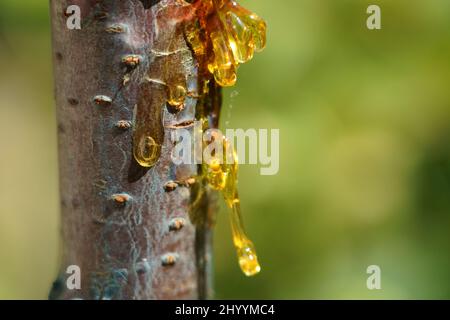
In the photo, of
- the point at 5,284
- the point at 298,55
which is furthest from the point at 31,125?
the point at 298,55

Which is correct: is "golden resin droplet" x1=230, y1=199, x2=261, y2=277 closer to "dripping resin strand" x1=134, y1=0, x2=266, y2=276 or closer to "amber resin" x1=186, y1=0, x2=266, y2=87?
"dripping resin strand" x1=134, y1=0, x2=266, y2=276

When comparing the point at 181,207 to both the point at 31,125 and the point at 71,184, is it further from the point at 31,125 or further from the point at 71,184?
the point at 31,125

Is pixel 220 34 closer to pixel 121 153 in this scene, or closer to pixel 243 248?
pixel 121 153

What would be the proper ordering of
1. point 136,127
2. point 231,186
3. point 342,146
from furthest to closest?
point 342,146, point 231,186, point 136,127

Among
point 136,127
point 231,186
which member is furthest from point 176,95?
point 231,186

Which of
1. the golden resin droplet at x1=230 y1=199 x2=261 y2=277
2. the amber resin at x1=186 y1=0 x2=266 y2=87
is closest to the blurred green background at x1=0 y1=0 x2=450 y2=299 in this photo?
the golden resin droplet at x1=230 y1=199 x2=261 y2=277

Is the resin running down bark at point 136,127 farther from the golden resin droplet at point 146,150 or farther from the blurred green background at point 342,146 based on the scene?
the blurred green background at point 342,146
